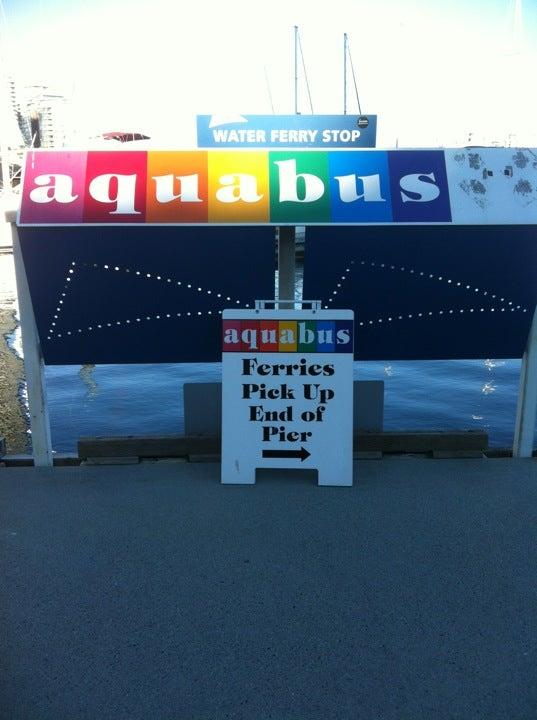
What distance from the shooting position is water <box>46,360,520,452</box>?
23.4 feet

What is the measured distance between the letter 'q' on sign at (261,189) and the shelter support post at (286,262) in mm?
349

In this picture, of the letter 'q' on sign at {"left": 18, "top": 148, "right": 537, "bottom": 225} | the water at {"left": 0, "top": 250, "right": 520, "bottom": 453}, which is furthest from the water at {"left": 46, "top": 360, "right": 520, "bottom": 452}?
the letter 'q' on sign at {"left": 18, "top": 148, "right": 537, "bottom": 225}

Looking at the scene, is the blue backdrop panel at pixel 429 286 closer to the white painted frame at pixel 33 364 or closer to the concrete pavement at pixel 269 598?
the concrete pavement at pixel 269 598

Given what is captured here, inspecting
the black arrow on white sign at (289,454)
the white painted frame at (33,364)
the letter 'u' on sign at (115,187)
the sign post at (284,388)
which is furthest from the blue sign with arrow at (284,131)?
the black arrow on white sign at (289,454)

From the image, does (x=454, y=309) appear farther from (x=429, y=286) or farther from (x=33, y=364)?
(x=33, y=364)

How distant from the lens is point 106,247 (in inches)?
165

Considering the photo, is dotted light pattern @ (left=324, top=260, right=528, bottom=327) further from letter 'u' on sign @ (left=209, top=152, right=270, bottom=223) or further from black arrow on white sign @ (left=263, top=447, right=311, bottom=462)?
black arrow on white sign @ (left=263, top=447, right=311, bottom=462)

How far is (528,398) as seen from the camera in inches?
179

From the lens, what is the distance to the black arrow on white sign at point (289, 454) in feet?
13.5

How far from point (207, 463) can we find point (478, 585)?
222 centimetres

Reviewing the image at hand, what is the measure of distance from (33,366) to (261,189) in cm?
202

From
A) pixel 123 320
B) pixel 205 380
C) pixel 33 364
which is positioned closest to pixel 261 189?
pixel 123 320

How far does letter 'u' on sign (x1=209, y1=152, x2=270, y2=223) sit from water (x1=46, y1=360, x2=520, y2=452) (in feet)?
11.2

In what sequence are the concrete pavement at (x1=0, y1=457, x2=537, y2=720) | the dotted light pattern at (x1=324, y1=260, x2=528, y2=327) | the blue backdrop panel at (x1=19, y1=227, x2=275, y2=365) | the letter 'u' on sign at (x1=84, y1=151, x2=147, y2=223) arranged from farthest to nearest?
the dotted light pattern at (x1=324, y1=260, x2=528, y2=327) < the blue backdrop panel at (x1=19, y1=227, x2=275, y2=365) < the letter 'u' on sign at (x1=84, y1=151, x2=147, y2=223) < the concrete pavement at (x1=0, y1=457, x2=537, y2=720)
